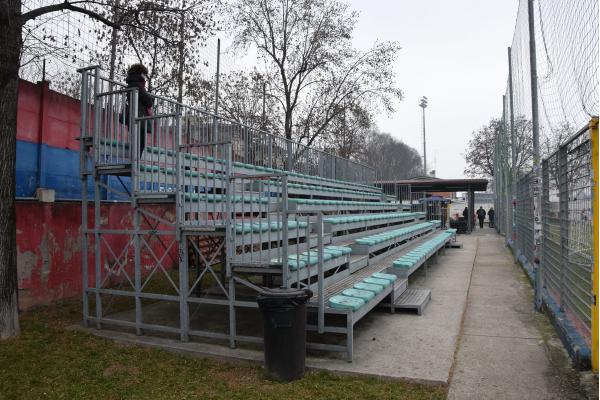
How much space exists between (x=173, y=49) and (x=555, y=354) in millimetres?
8323

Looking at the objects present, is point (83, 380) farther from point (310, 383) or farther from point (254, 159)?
point (254, 159)

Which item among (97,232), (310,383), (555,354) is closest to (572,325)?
(555,354)

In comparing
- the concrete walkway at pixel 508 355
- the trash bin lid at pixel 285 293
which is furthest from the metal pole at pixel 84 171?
the concrete walkway at pixel 508 355

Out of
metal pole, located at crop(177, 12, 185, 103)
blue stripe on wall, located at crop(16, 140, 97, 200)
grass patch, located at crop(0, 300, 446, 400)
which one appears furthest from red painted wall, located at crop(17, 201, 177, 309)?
metal pole, located at crop(177, 12, 185, 103)

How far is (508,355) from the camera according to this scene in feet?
16.6

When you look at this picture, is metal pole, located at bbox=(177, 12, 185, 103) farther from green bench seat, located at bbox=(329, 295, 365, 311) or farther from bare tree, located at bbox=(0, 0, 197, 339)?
green bench seat, located at bbox=(329, 295, 365, 311)

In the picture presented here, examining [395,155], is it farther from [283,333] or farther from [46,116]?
[283,333]

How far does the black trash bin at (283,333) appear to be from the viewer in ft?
14.5

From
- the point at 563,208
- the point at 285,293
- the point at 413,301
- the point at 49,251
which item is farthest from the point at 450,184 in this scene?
the point at 285,293

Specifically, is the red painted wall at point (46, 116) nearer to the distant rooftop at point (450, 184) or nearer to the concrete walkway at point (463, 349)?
the concrete walkway at point (463, 349)

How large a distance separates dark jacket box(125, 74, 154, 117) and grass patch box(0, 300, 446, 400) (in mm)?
3212

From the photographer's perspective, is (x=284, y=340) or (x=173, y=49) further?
(x=173, y=49)

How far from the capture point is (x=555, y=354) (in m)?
5.00

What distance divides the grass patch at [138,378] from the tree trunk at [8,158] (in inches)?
18.4
